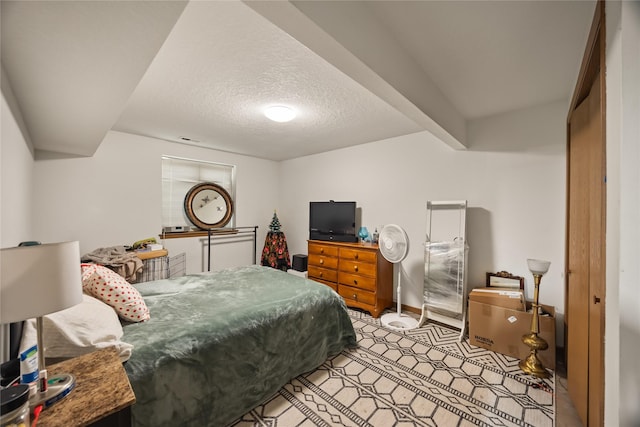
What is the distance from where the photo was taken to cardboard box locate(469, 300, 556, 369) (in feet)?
7.35

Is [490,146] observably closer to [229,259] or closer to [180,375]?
[180,375]

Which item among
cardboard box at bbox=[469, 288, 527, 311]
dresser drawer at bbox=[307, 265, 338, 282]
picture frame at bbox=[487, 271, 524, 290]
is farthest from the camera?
dresser drawer at bbox=[307, 265, 338, 282]

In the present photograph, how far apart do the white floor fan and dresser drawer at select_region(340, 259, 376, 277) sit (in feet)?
0.94

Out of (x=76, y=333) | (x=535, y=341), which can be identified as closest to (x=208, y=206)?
(x=76, y=333)

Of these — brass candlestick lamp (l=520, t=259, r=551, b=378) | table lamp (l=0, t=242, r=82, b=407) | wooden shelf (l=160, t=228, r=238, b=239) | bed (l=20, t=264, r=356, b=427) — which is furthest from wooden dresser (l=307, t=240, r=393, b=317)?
table lamp (l=0, t=242, r=82, b=407)

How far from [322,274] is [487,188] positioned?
2.47m

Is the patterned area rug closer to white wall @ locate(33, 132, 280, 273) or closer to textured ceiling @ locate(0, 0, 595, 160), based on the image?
textured ceiling @ locate(0, 0, 595, 160)

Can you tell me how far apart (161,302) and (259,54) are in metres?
1.98

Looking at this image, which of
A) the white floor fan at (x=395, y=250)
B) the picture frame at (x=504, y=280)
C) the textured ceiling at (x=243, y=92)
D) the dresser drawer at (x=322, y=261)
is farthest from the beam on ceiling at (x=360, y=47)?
the dresser drawer at (x=322, y=261)

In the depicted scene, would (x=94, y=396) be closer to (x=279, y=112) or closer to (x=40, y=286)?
(x=40, y=286)

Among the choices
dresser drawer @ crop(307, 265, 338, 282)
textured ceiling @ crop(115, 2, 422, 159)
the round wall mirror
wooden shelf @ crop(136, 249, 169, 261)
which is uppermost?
textured ceiling @ crop(115, 2, 422, 159)

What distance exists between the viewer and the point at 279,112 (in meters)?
2.53

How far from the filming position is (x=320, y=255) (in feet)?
12.9

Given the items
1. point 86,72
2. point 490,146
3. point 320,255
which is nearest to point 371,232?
point 320,255
